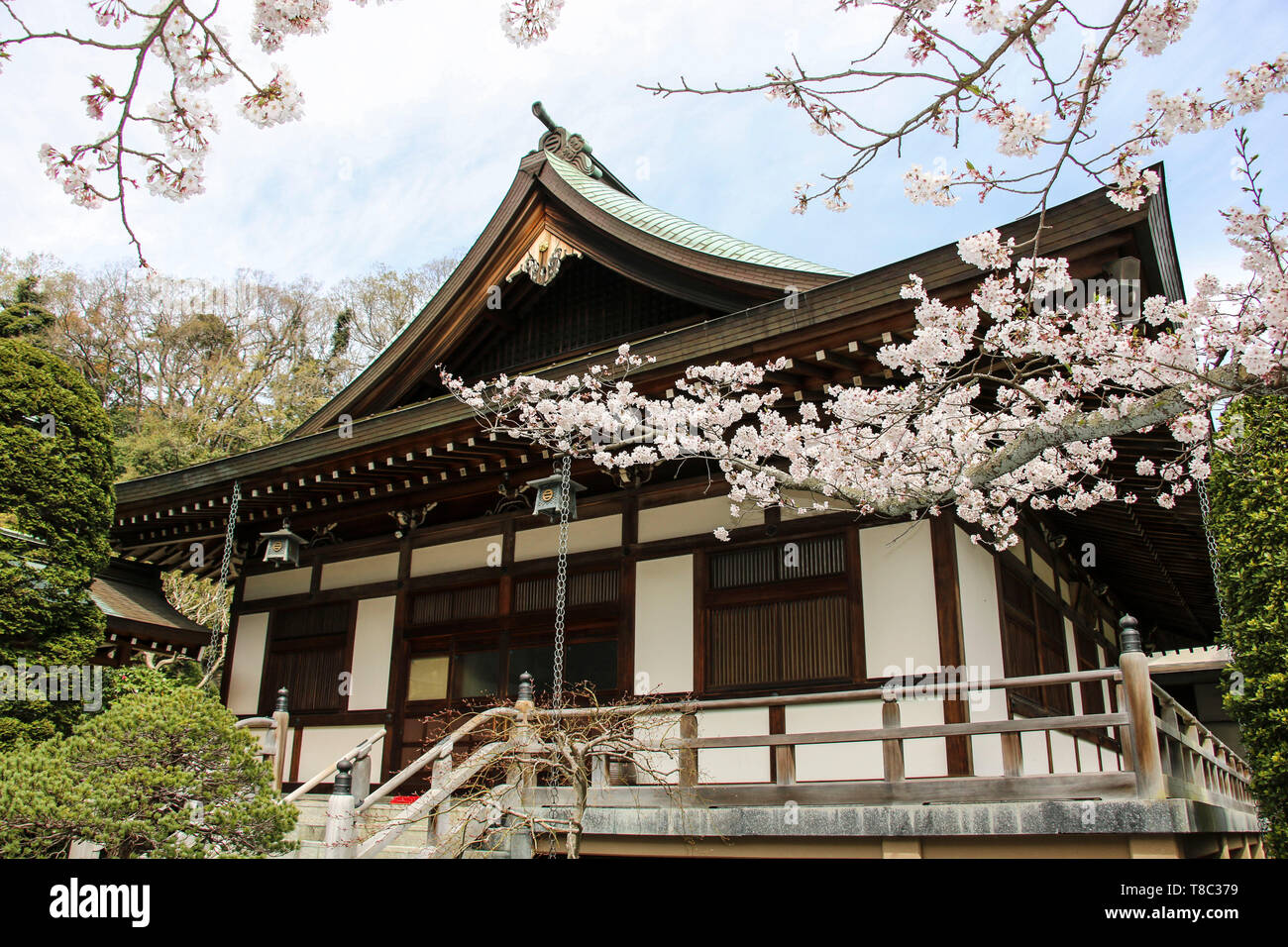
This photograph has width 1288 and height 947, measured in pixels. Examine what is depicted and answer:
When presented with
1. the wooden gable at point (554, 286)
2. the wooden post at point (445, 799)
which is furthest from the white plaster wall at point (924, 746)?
the wooden gable at point (554, 286)

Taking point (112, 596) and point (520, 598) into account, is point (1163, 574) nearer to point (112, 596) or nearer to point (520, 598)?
point (520, 598)

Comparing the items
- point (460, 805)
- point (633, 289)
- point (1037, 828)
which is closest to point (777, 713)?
point (1037, 828)

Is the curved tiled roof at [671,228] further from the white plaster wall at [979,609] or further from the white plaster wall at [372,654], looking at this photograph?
the white plaster wall at [372,654]

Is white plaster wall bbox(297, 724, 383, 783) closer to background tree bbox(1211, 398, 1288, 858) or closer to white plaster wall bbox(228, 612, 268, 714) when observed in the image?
white plaster wall bbox(228, 612, 268, 714)

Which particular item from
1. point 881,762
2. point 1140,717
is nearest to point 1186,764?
point 1140,717

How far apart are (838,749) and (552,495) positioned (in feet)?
11.1

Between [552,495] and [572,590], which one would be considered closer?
[552,495]

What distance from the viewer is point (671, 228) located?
35.4ft

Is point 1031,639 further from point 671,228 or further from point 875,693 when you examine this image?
point 671,228

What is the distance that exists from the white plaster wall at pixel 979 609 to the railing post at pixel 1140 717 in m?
1.69

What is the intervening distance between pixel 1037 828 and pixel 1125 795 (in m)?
0.52

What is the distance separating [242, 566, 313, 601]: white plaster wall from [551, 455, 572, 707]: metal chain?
3.89 meters

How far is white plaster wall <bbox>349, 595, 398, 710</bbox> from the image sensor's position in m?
10.1

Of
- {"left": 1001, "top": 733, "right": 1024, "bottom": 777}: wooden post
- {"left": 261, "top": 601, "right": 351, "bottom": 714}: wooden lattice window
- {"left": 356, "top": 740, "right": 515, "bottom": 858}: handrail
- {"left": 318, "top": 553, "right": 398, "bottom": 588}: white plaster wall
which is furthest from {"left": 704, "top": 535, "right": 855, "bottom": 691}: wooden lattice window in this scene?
{"left": 261, "top": 601, "right": 351, "bottom": 714}: wooden lattice window
